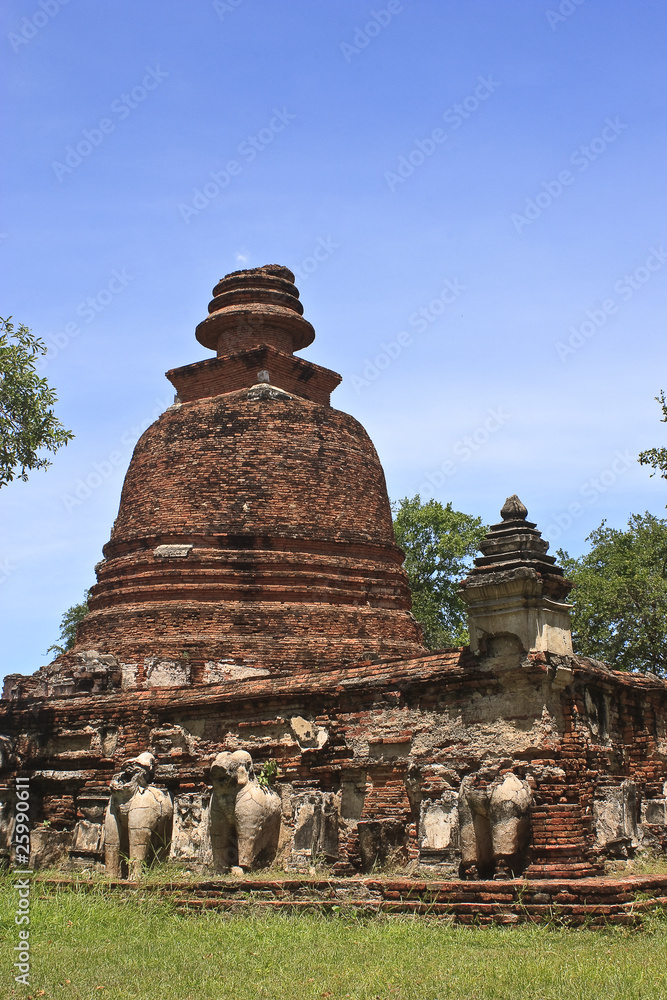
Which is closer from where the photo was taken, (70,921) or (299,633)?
(70,921)

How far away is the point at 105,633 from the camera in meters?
13.8

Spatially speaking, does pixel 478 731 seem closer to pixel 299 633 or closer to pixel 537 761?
pixel 537 761

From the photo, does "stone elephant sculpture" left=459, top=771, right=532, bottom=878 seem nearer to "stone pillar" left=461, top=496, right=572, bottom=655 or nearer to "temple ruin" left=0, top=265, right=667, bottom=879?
"temple ruin" left=0, top=265, right=667, bottom=879

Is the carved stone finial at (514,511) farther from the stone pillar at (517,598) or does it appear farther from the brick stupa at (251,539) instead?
the brick stupa at (251,539)

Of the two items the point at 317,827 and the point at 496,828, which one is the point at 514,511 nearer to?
the point at 496,828

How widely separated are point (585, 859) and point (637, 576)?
15.6m

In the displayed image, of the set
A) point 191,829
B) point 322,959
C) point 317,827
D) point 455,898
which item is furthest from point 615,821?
point 191,829

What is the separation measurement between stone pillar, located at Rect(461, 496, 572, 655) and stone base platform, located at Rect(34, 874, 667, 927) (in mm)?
2190

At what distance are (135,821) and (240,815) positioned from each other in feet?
3.84

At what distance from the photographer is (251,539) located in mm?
14047

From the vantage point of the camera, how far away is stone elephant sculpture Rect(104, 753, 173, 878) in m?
9.48

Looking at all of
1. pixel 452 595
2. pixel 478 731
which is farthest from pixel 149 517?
pixel 452 595

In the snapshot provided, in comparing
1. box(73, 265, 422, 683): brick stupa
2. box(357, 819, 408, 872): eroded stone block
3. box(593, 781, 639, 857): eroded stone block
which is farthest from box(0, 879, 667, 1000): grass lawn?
box(73, 265, 422, 683): brick stupa

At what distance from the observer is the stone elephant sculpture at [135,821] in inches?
373
